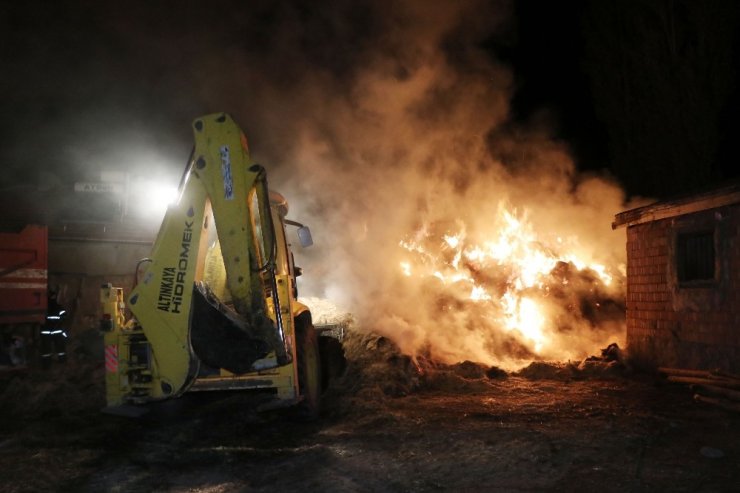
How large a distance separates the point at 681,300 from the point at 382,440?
6.70 metres

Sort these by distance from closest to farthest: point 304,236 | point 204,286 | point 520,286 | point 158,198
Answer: point 204,286, point 304,236, point 520,286, point 158,198

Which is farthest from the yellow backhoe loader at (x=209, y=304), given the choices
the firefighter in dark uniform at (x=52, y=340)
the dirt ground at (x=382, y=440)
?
the firefighter in dark uniform at (x=52, y=340)

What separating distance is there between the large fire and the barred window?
3.32m

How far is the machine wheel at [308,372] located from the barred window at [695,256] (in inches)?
263

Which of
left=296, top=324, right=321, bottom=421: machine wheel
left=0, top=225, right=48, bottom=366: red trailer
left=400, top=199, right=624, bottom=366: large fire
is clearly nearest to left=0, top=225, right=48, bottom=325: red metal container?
left=0, top=225, right=48, bottom=366: red trailer

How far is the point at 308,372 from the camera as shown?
6816 millimetres

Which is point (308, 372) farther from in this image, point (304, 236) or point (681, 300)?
point (681, 300)

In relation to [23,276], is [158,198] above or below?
above

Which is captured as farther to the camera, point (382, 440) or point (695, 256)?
point (695, 256)

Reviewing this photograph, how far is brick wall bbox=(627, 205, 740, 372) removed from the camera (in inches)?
355

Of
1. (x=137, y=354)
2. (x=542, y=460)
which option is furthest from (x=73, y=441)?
(x=542, y=460)

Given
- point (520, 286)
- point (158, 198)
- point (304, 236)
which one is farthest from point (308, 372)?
point (158, 198)

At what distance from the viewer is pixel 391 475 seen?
4914 millimetres

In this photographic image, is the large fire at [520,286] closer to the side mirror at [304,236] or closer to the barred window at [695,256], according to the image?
the barred window at [695,256]
